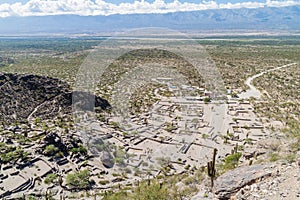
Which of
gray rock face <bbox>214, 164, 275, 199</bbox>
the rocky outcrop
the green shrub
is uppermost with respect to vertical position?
gray rock face <bbox>214, 164, 275, 199</bbox>

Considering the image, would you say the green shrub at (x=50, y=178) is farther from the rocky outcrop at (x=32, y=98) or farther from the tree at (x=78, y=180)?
the rocky outcrop at (x=32, y=98)

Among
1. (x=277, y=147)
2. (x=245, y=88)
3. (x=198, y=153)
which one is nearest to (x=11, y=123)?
(x=198, y=153)

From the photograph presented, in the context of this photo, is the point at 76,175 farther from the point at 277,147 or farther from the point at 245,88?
the point at 245,88

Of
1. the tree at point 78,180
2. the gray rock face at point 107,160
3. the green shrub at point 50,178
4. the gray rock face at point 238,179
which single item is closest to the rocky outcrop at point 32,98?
the gray rock face at point 107,160

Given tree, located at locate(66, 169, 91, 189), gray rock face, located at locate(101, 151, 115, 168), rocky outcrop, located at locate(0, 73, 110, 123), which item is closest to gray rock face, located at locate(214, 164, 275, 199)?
tree, located at locate(66, 169, 91, 189)

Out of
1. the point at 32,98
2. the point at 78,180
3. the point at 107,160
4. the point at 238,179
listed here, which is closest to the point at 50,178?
the point at 78,180

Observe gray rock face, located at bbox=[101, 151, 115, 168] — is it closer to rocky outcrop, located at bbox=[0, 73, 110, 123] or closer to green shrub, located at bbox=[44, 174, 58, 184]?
green shrub, located at bbox=[44, 174, 58, 184]
